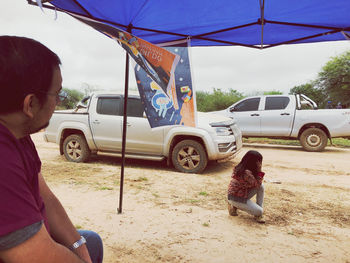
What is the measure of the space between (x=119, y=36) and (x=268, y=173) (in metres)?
5.01

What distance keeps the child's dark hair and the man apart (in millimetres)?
2981

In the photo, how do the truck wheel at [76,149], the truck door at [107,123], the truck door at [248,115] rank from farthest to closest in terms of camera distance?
the truck door at [248,115] → the truck wheel at [76,149] → the truck door at [107,123]

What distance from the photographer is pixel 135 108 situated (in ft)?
22.4

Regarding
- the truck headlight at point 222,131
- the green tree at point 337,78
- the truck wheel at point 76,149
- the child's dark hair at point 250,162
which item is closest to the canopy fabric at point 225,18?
the child's dark hair at point 250,162

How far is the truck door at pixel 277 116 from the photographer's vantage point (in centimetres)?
977

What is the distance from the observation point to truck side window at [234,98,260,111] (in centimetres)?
1043

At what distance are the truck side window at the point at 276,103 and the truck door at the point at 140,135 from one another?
544 cm

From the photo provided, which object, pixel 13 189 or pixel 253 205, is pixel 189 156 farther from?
pixel 13 189

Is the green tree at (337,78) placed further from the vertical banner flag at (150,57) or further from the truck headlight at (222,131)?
the vertical banner flag at (150,57)

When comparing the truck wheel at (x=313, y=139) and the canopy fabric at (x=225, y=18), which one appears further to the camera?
the truck wheel at (x=313, y=139)

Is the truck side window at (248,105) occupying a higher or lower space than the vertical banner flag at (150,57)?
lower

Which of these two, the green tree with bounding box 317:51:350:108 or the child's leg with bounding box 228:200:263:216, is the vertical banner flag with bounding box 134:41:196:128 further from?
the green tree with bounding box 317:51:350:108

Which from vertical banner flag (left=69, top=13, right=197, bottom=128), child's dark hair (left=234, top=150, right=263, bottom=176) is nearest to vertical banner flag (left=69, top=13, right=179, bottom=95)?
vertical banner flag (left=69, top=13, right=197, bottom=128)

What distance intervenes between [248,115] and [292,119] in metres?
1.57
